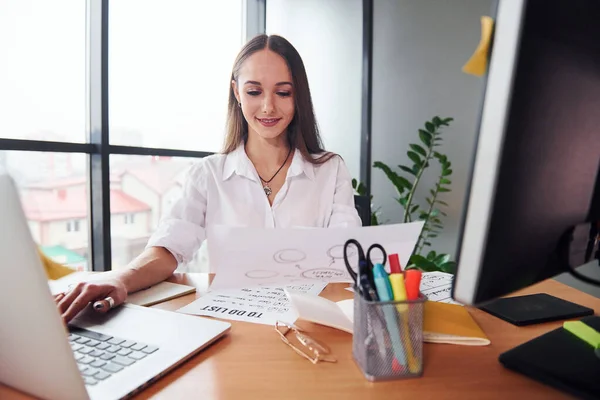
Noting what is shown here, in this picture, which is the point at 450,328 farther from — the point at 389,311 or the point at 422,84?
the point at 422,84

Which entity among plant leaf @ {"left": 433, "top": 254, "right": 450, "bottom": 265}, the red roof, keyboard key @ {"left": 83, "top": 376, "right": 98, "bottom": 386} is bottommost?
plant leaf @ {"left": 433, "top": 254, "right": 450, "bottom": 265}

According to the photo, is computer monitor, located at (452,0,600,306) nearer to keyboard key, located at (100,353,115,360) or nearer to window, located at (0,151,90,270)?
keyboard key, located at (100,353,115,360)

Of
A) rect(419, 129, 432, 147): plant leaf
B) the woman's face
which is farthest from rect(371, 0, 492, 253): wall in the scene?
the woman's face

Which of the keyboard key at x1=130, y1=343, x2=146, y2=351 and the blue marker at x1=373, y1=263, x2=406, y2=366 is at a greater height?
the blue marker at x1=373, y1=263, x2=406, y2=366

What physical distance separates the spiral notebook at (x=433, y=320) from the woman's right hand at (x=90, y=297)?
0.32 m

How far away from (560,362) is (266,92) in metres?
1.10

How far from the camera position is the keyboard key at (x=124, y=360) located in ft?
1.72

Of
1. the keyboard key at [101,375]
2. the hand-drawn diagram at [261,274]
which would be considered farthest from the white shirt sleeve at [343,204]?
the keyboard key at [101,375]

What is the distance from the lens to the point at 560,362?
0.52 m

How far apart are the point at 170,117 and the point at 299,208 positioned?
52.4 inches

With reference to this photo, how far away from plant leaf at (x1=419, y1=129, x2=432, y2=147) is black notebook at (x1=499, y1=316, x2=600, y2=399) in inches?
73.0

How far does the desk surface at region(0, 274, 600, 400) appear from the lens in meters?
0.48

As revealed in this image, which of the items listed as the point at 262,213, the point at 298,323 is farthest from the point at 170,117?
the point at 298,323

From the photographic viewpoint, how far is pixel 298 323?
70cm
